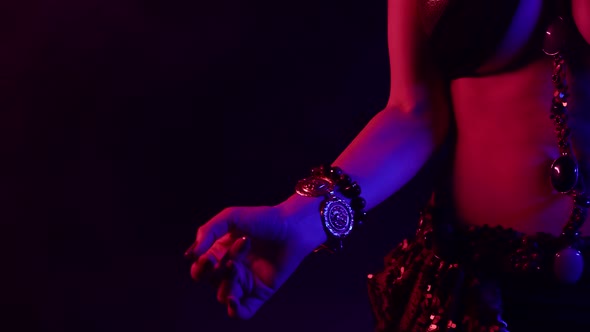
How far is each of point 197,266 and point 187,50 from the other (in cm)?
123

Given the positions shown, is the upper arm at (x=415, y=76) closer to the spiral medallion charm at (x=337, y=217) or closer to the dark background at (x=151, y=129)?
the spiral medallion charm at (x=337, y=217)

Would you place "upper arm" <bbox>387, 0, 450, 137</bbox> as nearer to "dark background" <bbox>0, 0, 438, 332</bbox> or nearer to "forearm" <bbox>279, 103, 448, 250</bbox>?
"forearm" <bbox>279, 103, 448, 250</bbox>

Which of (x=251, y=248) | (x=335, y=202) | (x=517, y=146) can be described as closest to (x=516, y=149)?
(x=517, y=146)

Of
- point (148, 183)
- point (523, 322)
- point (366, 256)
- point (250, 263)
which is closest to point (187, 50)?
point (148, 183)

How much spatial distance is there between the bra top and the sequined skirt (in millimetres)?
203

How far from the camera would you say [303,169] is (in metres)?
1.73

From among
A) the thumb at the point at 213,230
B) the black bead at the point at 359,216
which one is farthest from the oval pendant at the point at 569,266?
the thumb at the point at 213,230

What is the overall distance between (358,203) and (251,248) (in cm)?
16

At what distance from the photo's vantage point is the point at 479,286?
0.68 m

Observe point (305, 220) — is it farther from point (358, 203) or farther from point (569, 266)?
point (569, 266)

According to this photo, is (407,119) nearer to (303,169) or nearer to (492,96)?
(492,96)

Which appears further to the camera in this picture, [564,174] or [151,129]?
[151,129]

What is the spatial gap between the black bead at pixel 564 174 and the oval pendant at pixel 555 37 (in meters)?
0.13

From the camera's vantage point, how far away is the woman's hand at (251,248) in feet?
1.89
